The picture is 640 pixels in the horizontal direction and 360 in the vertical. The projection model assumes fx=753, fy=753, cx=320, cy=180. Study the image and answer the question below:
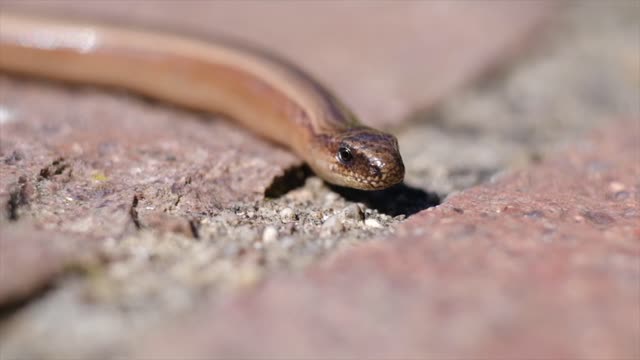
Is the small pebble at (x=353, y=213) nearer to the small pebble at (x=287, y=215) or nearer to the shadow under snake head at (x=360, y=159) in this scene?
the small pebble at (x=287, y=215)

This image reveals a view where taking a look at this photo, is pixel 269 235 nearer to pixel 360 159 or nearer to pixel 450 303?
pixel 450 303

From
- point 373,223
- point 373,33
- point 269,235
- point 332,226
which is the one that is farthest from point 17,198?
point 373,33

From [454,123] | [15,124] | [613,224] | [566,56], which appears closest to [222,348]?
[613,224]

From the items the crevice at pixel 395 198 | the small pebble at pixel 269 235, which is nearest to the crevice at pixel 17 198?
the small pebble at pixel 269 235

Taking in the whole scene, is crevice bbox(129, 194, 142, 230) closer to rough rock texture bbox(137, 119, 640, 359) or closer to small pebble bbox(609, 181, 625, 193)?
rough rock texture bbox(137, 119, 640, 359)

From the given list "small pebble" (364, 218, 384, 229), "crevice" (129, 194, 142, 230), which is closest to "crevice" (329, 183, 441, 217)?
"small pebble" (364, 218, 384, 229)

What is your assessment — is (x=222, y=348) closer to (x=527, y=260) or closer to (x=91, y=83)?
(x=527, y=260)
